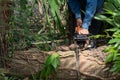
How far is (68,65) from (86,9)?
1.03 metres

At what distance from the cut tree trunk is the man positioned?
628 mm

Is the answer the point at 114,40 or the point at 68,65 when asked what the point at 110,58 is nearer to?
the point at 114,40

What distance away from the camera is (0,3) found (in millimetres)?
3008

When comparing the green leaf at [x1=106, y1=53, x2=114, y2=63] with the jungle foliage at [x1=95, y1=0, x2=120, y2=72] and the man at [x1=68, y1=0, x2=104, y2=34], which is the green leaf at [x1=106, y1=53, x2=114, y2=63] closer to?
the jungle foliage at [x1=95, y1=0, x2=120, y2=72]

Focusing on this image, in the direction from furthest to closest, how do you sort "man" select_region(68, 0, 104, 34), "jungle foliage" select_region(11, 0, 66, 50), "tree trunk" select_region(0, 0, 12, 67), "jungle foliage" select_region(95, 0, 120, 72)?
"man" select_region(68, 0, 104, 34) → "jungle foliage" select_region(95, 0, 120, 72) → "tree trunk" select_region(0, 0, 12, 67) → "jungle foliage" select_region(11, 0, 66, 50)

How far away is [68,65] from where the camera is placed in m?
3.77

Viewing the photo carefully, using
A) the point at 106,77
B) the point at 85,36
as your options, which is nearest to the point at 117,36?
the point at 106,77

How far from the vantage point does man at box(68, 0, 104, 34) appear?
176 inches

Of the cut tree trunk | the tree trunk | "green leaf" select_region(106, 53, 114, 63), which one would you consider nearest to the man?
the cut tree trunk

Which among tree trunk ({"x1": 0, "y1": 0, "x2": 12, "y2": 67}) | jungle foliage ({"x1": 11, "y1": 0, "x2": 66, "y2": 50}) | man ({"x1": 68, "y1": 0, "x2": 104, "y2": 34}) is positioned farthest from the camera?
man ({"x1": 68, "y1": 0, "x2": 104, "y2": 34})

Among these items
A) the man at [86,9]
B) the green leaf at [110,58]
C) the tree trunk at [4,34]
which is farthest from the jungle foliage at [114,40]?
the tree trunk at [4,34]

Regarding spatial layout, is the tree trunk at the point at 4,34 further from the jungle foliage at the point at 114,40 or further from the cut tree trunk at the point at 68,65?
the jungle foliage at the point at 114,40

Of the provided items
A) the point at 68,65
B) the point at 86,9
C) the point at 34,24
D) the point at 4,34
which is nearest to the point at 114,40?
the point at 68,65

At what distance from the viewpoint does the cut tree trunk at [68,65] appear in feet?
12.1
